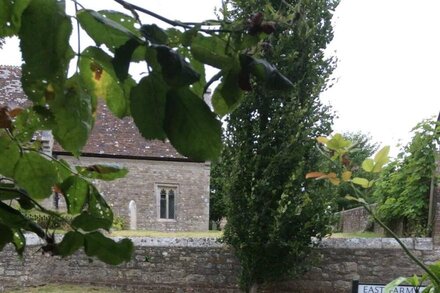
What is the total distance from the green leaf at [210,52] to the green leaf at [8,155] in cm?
39

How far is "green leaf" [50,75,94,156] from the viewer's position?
659 mm

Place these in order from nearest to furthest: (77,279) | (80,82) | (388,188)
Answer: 1. (80,82)
2. (77,279)
3. (388,188)

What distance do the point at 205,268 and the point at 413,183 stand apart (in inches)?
151

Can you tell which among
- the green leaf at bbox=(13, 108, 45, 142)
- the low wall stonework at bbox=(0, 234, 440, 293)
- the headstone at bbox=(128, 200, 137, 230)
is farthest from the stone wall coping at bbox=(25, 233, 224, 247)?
the headstone at bbox=(128, 200, 137, 230)

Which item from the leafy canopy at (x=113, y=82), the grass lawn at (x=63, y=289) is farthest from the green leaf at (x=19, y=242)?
the grass lawn at (x=63, y=289)

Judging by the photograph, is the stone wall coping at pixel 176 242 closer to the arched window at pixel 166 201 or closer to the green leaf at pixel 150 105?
the green leaf at pixel 150 105

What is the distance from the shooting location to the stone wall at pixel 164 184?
62.6 ft

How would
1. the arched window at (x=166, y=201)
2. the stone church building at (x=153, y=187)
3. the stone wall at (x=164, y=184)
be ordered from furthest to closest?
the arched window at (x=166, y=201)
the stone wall at (x=164, y=184)
the stone church building at (x=153, y=187)

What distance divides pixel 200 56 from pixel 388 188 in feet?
32.3

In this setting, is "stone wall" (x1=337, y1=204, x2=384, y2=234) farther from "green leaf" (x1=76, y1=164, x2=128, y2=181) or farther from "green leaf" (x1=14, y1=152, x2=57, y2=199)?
"green leaf" (x1=14, y1=152, x2=57, y2=199)

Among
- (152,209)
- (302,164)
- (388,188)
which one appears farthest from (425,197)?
(152,209)

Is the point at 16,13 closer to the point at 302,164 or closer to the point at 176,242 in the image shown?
the point at 302,164

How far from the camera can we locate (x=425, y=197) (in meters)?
9.12

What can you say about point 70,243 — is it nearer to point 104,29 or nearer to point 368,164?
point 104,29
